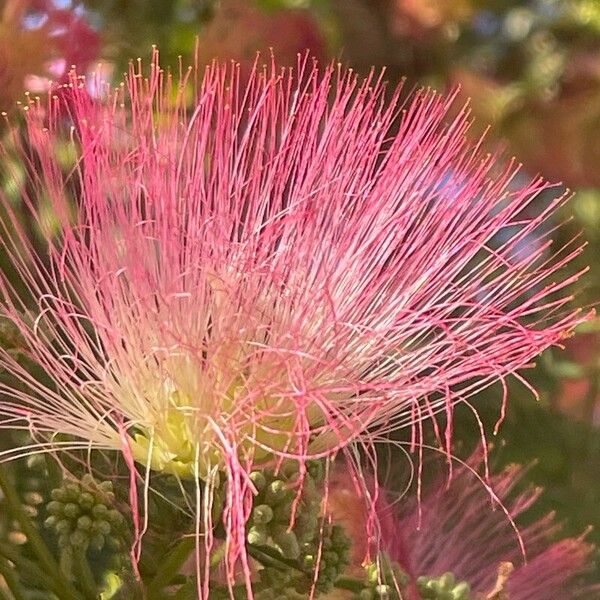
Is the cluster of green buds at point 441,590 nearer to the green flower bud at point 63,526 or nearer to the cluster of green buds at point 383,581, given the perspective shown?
the cluster of green buds at point 383,581

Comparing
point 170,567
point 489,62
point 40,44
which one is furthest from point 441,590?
→ point 489,62

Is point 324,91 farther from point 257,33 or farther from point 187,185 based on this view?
point 257,33

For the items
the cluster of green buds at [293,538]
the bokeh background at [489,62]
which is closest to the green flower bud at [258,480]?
the cluster of green buds at [293,538]

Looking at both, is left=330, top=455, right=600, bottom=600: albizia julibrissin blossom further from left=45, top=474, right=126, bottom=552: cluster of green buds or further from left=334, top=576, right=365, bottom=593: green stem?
left=45, top=474, right=126, bottom=552: cluster of green buds

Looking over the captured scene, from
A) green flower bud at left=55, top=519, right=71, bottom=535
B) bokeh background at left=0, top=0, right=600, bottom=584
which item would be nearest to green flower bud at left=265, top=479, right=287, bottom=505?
green flower bud at left=55, top=519, right=71, bottom=535

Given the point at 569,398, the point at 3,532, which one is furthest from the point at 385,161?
the point at 569,398

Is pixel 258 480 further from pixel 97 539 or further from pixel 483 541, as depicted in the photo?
pixel 483 541
